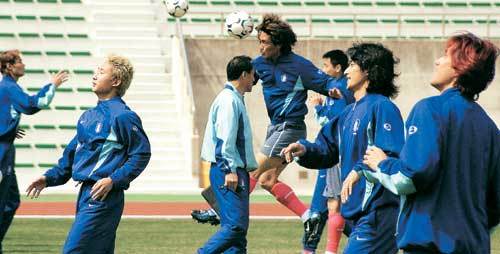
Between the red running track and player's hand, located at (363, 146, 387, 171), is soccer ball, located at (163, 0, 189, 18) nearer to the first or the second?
the red running track

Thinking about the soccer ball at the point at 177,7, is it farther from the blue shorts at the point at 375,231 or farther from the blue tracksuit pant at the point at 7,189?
the blue shorts at the point at 375,231

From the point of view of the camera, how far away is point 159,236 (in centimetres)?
1509

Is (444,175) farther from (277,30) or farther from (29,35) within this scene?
(29,35)

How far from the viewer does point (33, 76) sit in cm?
2689

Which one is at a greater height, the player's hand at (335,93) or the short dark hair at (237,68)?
the short dark hair at (237,68)

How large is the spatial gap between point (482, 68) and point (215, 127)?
473cm

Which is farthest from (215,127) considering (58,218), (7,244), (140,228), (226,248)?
(58,218)

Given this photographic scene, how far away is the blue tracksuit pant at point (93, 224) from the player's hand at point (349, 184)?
1.75m

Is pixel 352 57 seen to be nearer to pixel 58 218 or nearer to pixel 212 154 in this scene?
pixel 212 154

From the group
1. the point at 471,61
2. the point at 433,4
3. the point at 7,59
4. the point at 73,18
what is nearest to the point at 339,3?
the point at 433,4

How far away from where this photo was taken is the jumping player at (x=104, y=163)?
28.1ft

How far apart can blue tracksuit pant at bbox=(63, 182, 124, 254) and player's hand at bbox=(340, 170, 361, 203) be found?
1747 mm

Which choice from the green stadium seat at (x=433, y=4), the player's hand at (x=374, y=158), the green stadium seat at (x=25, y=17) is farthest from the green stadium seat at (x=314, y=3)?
the player's hand at (x=374, y=158)

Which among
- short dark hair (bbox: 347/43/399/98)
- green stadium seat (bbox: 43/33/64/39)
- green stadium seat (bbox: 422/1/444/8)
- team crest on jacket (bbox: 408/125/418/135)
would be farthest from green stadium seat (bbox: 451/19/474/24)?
team crest on jacket (bbox: 408/125/418/135)
